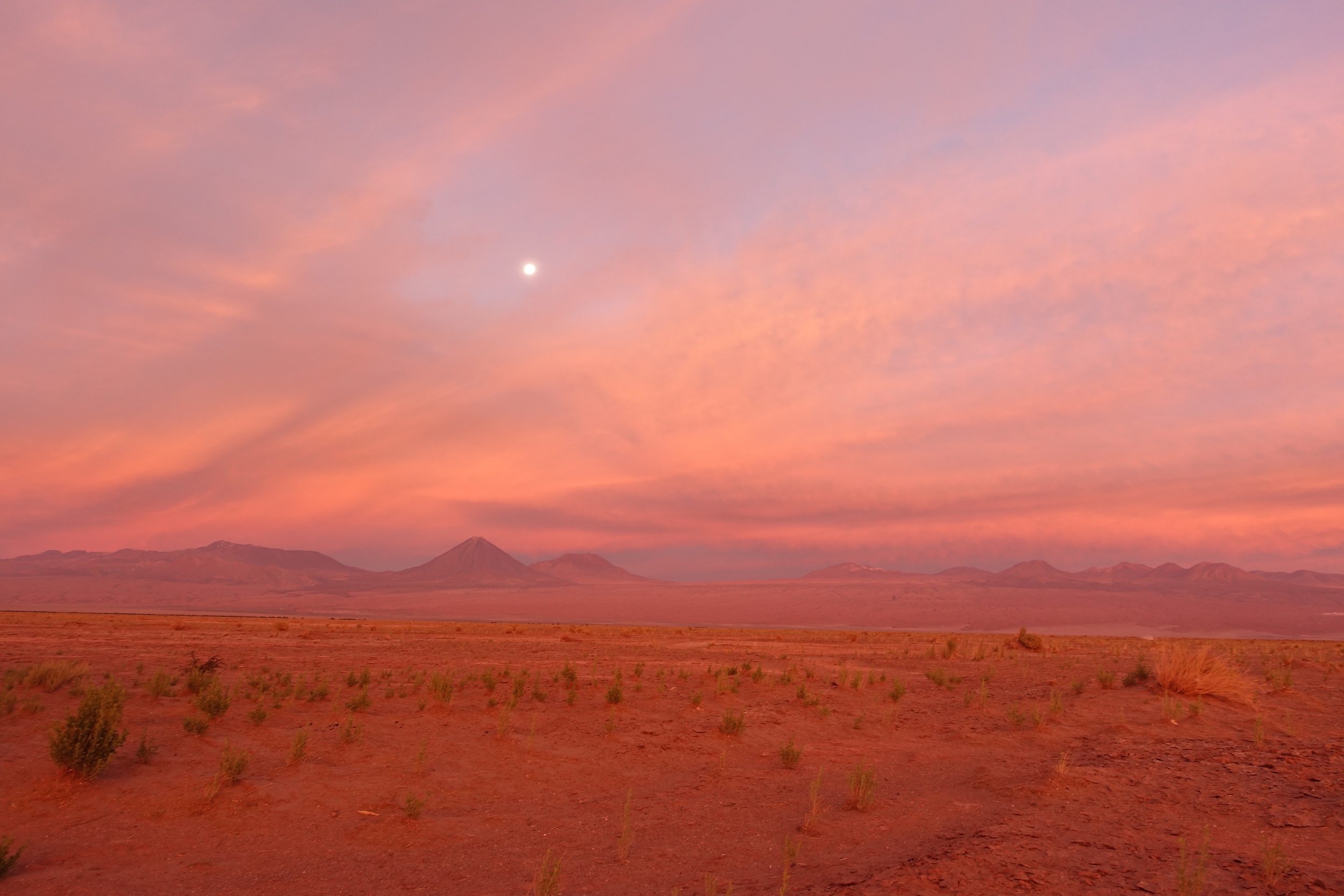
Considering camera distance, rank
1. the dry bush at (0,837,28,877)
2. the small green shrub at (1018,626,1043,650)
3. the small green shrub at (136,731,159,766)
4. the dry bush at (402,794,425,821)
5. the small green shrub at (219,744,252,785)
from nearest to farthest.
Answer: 1. the dry bush at (0,837,28,877)
2. the dry bush at (402,794,425,821)
3. the small green shrub at (219,744,252,785)
4. the small green shrub at (136,731,159,766)
5. the small green shrub at (1018,626,1043,650)

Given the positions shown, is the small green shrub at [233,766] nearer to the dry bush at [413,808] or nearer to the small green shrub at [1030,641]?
the dry bush at [413,808]

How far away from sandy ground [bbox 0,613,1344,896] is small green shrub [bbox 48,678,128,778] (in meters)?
0.22

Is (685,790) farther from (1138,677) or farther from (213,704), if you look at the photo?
(1138,677)

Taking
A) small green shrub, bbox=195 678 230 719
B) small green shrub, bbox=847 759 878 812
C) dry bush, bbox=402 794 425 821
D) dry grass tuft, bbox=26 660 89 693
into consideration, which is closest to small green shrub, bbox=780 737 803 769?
small green shrub, bbox=847 759 878 812

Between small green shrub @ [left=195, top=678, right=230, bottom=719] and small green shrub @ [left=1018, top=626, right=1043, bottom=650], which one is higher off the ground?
small green shrub @ [left=195, top=678, right=230, bottom=719]

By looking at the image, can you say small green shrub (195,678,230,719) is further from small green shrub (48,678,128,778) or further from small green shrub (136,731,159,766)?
small green shrub (48,678,128,778)

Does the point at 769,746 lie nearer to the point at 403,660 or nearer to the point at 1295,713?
the point at 1295,713

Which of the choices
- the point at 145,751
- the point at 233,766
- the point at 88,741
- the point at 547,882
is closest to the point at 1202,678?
the point at 547,882

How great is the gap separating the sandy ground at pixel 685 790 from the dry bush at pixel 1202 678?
32cm

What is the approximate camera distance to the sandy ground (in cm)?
695

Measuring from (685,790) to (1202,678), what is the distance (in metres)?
11.6

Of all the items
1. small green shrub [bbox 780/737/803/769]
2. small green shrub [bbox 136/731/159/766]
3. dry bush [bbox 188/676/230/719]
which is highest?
dry bush [bbox 188/676/230/719]

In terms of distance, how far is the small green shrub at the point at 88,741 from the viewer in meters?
9.20

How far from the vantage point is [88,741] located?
9.38 meters
